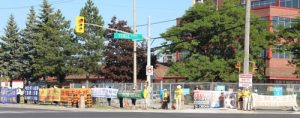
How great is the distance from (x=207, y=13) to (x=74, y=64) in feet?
65.9

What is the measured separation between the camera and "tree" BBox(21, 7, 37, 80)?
73.5 m

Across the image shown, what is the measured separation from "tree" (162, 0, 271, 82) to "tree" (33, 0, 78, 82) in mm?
15153

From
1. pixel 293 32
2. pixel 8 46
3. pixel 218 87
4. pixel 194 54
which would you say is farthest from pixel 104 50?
pixel 218 87

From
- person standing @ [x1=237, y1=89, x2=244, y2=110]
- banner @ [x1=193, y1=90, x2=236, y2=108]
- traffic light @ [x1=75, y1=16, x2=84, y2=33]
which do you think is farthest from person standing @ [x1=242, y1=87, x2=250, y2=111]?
traffic light @ [x1=75, y1=16, x2=84, y2=33]

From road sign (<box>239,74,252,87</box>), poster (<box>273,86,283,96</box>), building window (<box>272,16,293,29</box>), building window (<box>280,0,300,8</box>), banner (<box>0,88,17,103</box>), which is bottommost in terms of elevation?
banner (<box>0,88,17,103</box>)

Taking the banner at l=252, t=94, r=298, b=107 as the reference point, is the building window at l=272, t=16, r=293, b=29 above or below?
above

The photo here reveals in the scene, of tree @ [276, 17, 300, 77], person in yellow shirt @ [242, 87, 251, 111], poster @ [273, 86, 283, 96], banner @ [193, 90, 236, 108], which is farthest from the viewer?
tree @ [276, 17, 300, 77]

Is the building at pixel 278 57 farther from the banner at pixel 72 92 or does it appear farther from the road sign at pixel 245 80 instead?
the road sign at pixel 245 80

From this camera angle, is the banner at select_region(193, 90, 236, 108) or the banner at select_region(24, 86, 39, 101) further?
the banner at select_region(24, 86, 39, 101)

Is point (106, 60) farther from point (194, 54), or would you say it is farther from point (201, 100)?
point (201, 100)

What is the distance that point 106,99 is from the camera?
45438 millimetres

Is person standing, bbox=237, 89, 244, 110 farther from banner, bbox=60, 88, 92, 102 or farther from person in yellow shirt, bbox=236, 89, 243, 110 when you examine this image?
banner, bbox=60, 88, 92, 102

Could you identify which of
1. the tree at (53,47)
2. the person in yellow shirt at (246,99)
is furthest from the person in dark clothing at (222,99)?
the tree at (53,47)

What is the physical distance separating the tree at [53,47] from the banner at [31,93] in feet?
69.0
